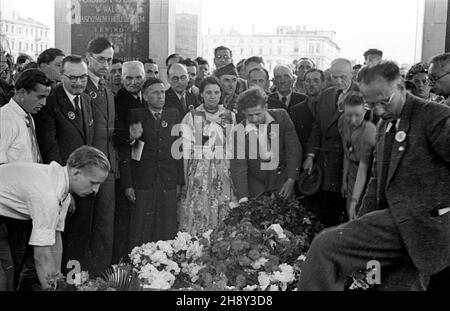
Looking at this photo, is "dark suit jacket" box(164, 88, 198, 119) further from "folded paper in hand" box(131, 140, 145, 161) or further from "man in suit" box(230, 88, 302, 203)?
"man in suit" box(230, 88, 302, 203)

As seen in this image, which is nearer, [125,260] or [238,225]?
[238,225]

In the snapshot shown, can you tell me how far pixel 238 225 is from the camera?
3621mm

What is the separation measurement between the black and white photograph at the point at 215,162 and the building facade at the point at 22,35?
0.03 metres

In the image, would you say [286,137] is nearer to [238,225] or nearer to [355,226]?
[238,225]

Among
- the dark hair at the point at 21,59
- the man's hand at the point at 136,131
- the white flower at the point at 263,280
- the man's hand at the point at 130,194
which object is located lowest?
the white flower at the point at 263,280

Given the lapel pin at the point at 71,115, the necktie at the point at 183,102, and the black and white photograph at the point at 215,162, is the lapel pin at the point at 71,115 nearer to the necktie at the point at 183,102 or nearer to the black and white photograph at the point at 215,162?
the black and white photograph at the point at 215,162

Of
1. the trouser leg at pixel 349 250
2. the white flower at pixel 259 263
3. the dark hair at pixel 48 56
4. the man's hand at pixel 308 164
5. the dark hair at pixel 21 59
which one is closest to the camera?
the trouser leg at pixel 349 250

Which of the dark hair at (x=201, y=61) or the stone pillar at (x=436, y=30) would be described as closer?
the stone pillar at (x=436, y=30)

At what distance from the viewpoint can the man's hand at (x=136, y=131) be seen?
491cm

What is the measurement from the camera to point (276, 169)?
4.80 metres

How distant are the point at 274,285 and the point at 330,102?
207 centimetres

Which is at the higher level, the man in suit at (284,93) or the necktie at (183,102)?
the man in suit at (284,93)

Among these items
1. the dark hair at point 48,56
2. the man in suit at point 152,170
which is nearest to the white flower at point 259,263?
the man in suit at point 152,170
